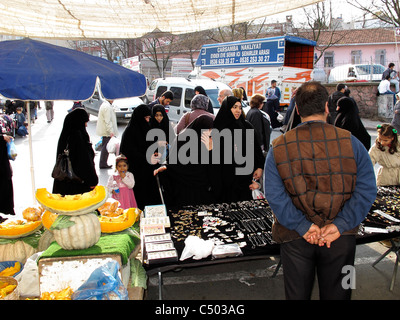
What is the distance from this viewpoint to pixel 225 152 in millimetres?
4598

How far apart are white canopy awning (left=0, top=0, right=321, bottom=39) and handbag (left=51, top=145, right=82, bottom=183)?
66.2 inches

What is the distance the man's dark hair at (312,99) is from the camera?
2.41 m

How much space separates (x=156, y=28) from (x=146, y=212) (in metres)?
2.50

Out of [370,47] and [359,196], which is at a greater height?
[370,47]

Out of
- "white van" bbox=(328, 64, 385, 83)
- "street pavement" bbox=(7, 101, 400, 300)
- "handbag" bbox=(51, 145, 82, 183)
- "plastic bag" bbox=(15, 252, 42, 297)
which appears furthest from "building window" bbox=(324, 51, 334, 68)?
"plastic bag" bbox=(15, 252, 42, 297)

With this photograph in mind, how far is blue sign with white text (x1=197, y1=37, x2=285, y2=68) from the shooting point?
16.1 meters

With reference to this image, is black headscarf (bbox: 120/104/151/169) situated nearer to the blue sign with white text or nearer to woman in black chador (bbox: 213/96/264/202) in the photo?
woman in black chador (bbox: 213/96/264/202)

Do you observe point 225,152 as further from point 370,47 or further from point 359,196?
point 370,47

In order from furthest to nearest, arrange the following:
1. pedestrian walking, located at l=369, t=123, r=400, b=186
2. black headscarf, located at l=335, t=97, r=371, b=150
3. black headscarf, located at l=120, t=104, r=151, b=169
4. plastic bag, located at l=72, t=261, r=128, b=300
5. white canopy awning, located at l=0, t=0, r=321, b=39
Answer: black headscarf, located at l=335, t=97, r=371, b=150, black headscarf, located at l=120, t=104, r=151, b=169, pedestrian walking, located at l=369, t=123, r=400, b=186, white canopy awning, located at l=0, t=0, r=321, b=39, plastic bag, located at l=72, t=261, r=128, b=300

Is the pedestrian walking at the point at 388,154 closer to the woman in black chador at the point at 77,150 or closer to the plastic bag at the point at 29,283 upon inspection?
the woman in black chador at the point at 77,150

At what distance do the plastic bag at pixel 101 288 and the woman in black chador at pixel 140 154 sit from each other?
312 cm

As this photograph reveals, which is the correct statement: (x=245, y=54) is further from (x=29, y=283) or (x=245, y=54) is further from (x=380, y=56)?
(x=380, y=56)

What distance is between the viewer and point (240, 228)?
137 inches
